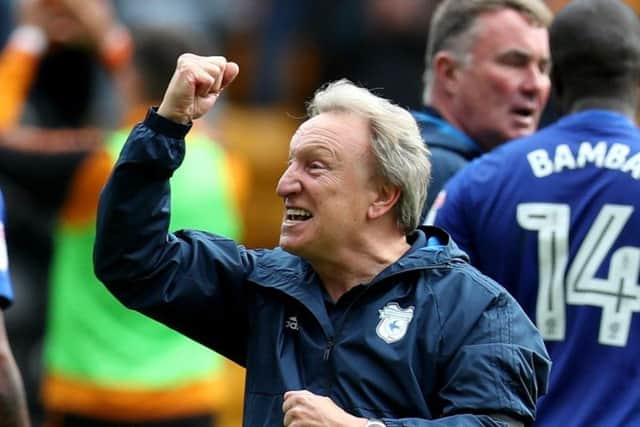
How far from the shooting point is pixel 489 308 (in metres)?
4.39

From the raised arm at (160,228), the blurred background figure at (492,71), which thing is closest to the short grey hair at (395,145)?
the raised arm at (160,228)

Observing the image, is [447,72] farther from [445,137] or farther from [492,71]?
[445,137]

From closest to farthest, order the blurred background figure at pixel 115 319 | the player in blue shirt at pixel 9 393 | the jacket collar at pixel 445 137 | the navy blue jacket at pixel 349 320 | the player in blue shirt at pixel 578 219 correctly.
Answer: the navy blue jacket at pixel 349 320
the player in blue shirt at pixel 9 393
the player in blue shirt at pixel 578 219
the jacket collar at pixel 445 137
the blurred background figure at pixel 115 319

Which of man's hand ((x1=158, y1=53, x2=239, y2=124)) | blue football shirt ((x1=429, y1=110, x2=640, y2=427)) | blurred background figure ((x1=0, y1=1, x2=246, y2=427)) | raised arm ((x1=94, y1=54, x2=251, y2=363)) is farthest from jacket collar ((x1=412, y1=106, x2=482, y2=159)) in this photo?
blurred background figure ((x1=0, y1=1, x2=246, y2=427))

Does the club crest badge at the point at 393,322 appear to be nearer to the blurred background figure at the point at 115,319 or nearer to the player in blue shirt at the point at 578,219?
the player in blue shirt at the point at 578,219

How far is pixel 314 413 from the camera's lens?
4.18m

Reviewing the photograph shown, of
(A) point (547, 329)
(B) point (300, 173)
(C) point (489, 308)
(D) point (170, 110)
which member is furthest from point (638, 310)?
(D) point (170, 110)

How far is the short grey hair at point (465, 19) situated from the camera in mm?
6109

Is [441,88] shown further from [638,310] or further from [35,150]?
[35,150]

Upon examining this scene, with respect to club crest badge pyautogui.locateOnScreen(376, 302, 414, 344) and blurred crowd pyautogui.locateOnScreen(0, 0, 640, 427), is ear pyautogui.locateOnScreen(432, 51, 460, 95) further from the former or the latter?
club crest badge pyautogui.locateOnScreen(376, 302, 414, 344)

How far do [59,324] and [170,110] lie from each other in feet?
11.1

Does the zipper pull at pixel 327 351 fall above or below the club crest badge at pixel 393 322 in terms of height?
below

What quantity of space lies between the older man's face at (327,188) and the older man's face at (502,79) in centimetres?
158

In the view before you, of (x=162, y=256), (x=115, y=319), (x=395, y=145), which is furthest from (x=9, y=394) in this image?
(x=115, y=319)
